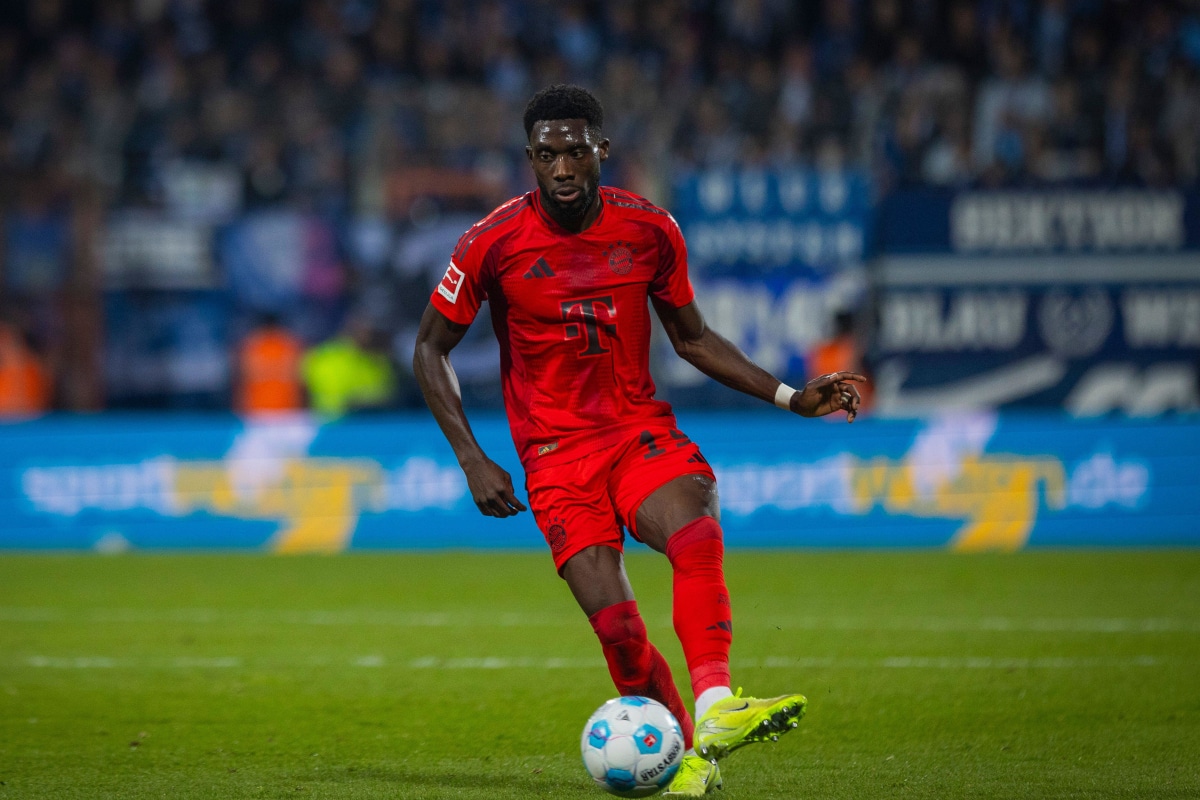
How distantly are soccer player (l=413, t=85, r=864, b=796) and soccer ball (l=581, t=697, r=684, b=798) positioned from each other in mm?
270

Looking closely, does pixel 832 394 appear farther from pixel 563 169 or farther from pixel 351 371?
pixel 351 371

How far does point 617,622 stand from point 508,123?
969 cm

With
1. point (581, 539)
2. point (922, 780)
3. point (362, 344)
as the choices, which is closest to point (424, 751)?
point (581, 539)

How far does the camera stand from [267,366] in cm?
1349

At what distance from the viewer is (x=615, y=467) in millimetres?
4770

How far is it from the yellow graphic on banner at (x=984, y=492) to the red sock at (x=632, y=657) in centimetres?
747

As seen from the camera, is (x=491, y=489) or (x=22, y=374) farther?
(x=22, y=374)

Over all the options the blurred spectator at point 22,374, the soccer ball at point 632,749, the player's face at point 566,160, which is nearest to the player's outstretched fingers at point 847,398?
the player's face at point 566,160

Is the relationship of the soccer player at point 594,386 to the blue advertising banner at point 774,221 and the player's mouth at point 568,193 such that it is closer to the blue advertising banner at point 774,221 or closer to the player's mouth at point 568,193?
the player's mouth at point 568,193

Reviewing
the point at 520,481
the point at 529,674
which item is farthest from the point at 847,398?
the point at 520,481

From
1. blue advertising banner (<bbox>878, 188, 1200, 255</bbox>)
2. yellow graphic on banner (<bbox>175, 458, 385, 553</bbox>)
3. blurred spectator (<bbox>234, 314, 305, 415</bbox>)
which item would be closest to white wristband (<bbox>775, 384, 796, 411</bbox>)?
yellow graphic on banner (<bbox>175, 458, 385, 553</bbox>)

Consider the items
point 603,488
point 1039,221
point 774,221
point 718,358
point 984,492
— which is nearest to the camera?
point 603,488

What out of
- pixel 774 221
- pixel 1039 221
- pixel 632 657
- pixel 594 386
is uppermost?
pixel 774 221

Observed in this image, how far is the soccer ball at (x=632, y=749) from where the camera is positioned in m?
4.23
